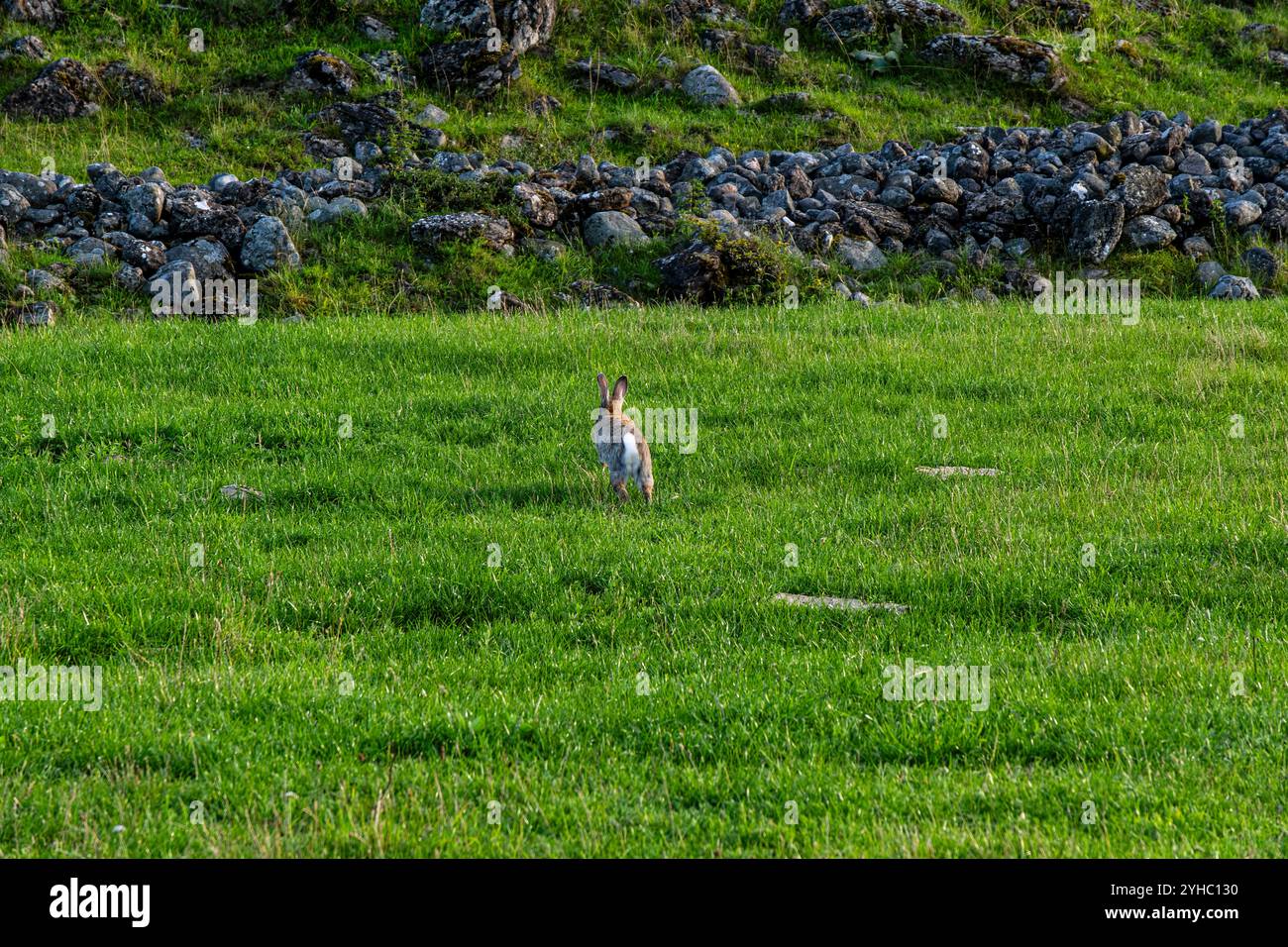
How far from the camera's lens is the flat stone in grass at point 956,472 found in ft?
38.1

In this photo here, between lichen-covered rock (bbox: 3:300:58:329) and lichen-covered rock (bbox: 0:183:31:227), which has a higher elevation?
lichen-covered rock (bbox: 0:183:31:227)

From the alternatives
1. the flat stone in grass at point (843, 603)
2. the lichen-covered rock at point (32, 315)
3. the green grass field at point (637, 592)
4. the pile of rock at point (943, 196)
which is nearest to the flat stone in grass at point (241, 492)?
the green grass field at point (637, 592)

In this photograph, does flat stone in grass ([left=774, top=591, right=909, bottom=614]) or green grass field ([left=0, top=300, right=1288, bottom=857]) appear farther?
flat stone in grass ([left=774, top=591, right=909, bottom=614])

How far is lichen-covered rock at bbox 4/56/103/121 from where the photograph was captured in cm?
2372

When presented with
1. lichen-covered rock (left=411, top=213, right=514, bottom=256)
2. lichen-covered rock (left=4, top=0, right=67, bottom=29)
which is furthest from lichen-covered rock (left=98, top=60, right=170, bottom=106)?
lichen-covered rock (left=411, top=213, right=514, bottom=256)

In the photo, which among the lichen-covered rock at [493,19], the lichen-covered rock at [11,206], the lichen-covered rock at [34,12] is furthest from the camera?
the lichen-covered rock at [493,19]

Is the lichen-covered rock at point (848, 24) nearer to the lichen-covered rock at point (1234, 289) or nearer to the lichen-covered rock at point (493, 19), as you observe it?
the lichen-covered rock at point (493, 19)

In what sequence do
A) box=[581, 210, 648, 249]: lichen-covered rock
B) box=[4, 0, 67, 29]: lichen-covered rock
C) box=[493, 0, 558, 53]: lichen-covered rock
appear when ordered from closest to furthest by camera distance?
box=[581, 210, 648, 249]: lichen-covered rock
box=[4, 0, 67, 29]: lichen-covered rock
box=[493, 0, 558, 53]: lichen-covered rock

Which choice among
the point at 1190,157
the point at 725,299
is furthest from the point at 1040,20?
the point at 725,299

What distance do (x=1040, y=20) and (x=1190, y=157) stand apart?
31.7 ft
